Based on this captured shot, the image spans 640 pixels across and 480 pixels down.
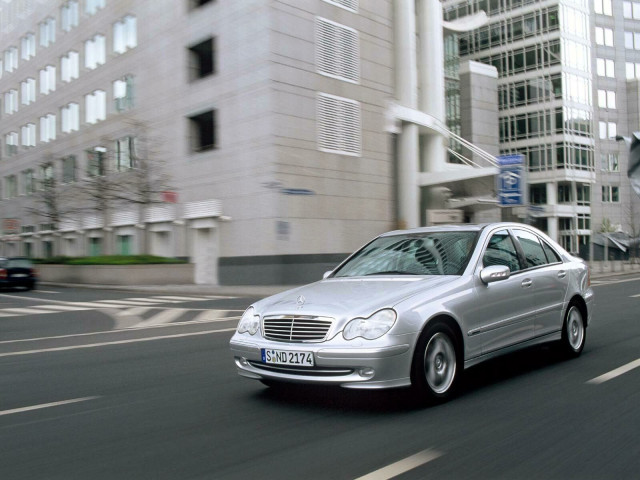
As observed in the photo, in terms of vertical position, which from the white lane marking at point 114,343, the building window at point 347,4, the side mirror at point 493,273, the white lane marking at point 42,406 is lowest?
the white lane marking at point 114,343

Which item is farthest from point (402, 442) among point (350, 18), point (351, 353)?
point (350, 18)

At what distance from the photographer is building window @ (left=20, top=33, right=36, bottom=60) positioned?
164 ft

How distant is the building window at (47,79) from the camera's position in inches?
1825

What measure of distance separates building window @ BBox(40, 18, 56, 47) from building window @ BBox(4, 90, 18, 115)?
729 centimetres

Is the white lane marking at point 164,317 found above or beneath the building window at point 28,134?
beneath

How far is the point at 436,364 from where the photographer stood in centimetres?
527

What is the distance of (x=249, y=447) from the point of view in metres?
4.23

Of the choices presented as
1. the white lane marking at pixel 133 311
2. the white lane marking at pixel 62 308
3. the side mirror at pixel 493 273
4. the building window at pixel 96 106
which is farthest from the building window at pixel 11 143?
the side mirror at pixel 493 273

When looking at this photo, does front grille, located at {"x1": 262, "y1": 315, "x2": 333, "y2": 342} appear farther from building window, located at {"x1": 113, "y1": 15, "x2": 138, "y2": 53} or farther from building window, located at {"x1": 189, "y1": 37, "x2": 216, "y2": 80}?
building window, located at {"x1": 113, "y1": 15, "x2": 138, "y2": 53}

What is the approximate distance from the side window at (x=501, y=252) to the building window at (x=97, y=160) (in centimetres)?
3003

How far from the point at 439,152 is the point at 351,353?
110 ft

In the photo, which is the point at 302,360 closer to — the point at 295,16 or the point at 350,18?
the point at 295,16

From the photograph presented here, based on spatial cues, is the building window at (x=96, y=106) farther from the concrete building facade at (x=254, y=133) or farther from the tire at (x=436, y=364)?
the tire at (x=436, y=364)

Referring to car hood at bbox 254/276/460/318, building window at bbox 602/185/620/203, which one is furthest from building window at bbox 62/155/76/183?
building window at bbox 602/185/620/203
